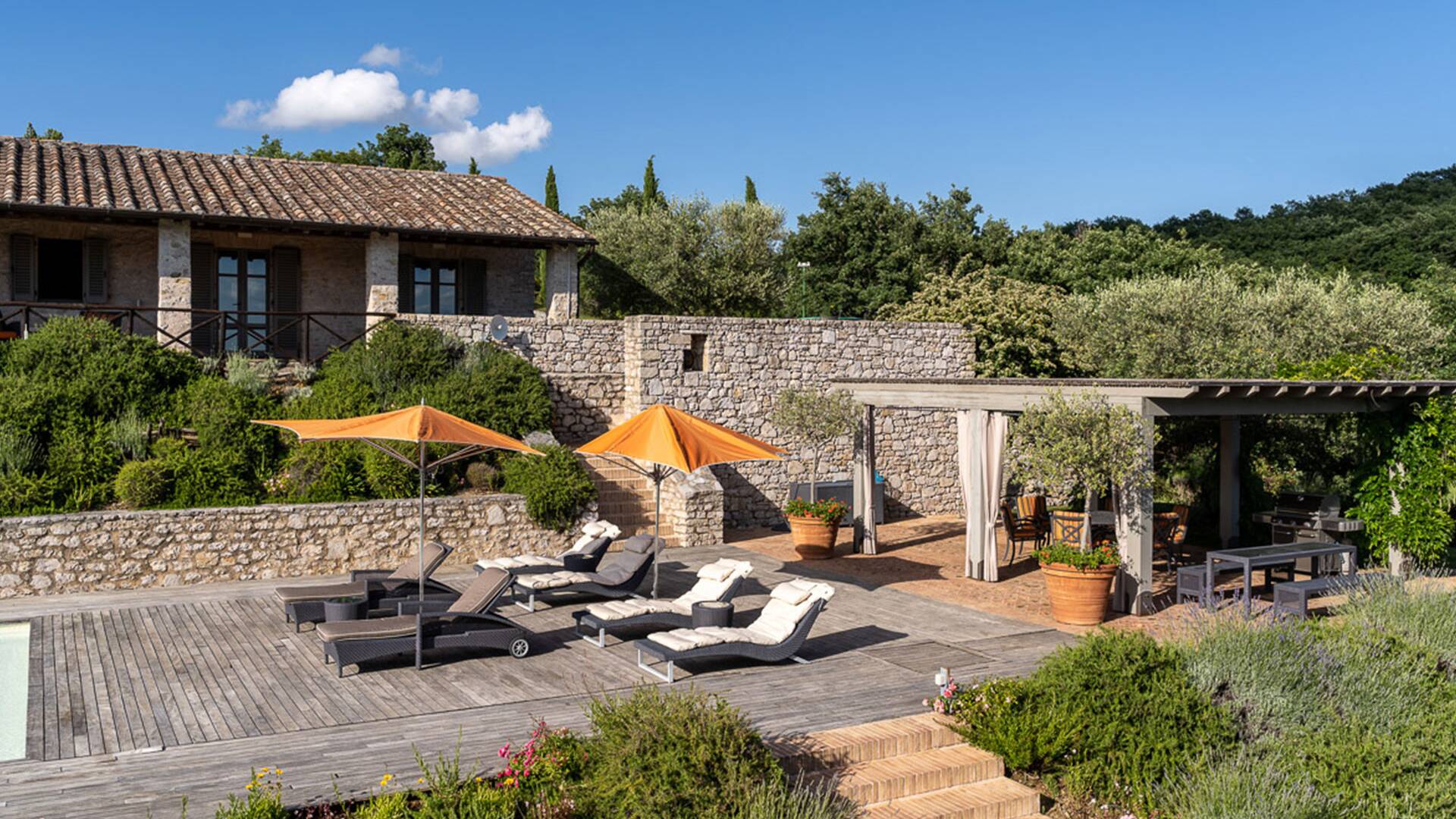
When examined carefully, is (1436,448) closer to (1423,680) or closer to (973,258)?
(1423,680)

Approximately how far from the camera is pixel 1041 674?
25.7 feet

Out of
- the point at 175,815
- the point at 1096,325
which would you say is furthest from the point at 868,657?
the point at 1096,325

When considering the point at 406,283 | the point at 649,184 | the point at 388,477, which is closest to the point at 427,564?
the point at 388,477

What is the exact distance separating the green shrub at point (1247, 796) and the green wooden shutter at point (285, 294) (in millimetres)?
16951

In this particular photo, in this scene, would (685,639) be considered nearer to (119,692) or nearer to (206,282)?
(119,692)

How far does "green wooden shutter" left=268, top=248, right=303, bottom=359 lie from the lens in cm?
1959

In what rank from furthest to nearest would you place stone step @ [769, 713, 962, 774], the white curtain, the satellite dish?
the satellite dish, the white curtain, stone step @ [769, 713, 962, 774]

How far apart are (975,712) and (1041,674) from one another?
0.66 metres

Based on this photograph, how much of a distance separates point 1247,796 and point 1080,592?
14.5ft

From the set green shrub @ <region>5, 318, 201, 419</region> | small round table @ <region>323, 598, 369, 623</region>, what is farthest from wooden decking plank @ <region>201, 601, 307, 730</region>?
green shrub @ <region>5, 318, 201, 419</region>

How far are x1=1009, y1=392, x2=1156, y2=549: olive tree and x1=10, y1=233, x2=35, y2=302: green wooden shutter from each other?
16466mm

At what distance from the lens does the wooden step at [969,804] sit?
6.61 meters

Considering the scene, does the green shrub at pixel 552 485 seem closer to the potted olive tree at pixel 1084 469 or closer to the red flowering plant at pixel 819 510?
the red flowering plant at pixel 819 510

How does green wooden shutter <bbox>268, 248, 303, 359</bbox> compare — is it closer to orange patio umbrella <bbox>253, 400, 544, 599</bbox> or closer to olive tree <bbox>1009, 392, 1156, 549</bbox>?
orange patio umbrella <bbox>253, 400, 544, 599</bbox>
